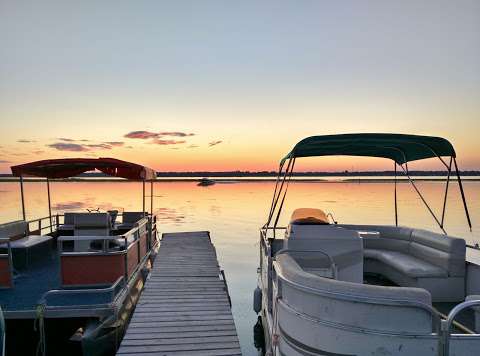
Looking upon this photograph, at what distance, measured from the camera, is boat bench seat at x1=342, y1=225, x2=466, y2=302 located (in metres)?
5.51

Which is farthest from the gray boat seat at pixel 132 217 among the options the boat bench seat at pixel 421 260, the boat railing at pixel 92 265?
the boat bench seat at pixel 421 260

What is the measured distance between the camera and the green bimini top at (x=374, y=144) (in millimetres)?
5074

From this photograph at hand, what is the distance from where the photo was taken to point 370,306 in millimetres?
2822

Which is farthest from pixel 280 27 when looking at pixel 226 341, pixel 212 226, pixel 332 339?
pixel 212 226

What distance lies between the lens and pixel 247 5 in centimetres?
839

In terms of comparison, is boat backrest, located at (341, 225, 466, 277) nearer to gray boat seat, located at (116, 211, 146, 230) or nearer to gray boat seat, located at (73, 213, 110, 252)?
gray boat seat, located at (73, 213, 110, 252)

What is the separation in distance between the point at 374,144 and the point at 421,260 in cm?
240

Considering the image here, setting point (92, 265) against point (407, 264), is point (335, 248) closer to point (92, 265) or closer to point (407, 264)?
point (407, 264)

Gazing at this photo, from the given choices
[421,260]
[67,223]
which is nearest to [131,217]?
[67,223]

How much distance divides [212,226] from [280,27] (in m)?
20.4

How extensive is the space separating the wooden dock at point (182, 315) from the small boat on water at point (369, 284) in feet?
2.56

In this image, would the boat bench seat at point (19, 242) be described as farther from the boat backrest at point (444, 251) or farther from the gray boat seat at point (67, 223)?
the boat backrest at point (444, 251)

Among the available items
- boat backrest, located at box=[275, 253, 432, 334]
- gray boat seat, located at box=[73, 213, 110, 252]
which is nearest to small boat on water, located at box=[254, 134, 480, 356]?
boat backrest, located at box=[275, 253, 432, 334]

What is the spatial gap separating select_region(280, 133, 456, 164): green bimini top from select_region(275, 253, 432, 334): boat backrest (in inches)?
96.4
